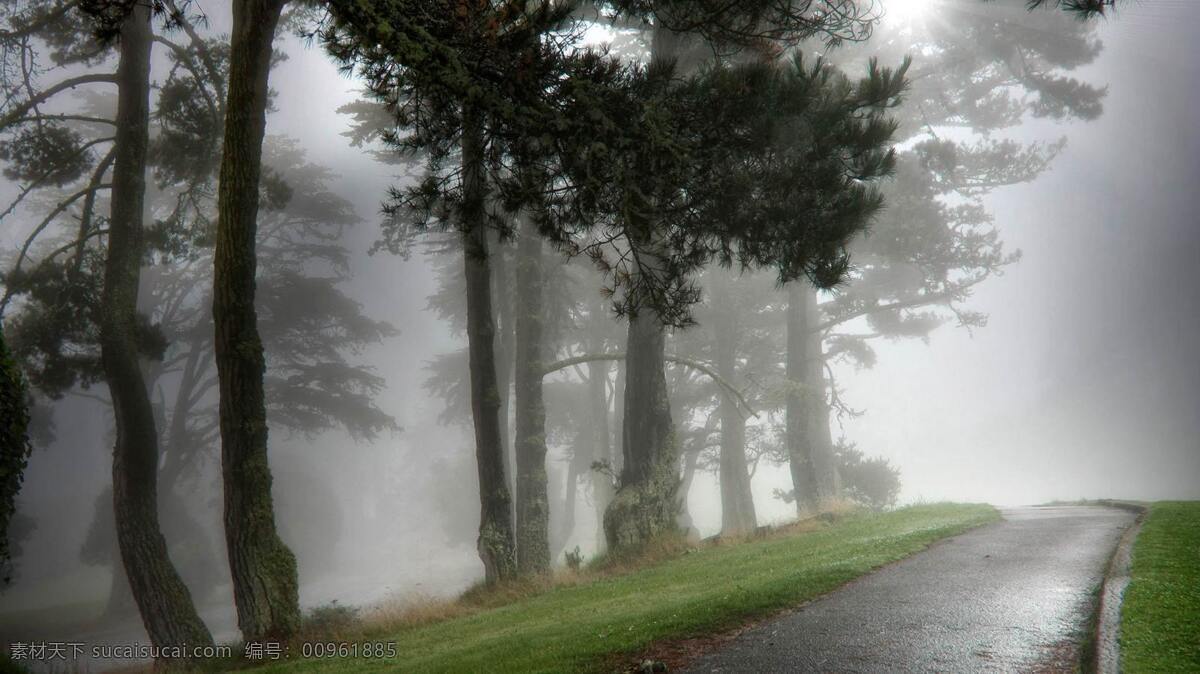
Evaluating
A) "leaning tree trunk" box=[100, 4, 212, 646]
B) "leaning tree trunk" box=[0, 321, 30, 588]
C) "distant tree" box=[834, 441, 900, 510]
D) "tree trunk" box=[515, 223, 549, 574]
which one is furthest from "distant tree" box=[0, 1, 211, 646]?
"distant tree" box=[834, 441, 900, 510]

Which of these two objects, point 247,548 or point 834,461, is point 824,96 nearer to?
point 247,548

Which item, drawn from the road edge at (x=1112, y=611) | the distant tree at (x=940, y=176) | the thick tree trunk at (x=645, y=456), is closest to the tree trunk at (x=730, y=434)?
the distant tree at (x=940, y=176)

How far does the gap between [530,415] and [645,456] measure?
4483 millimetres

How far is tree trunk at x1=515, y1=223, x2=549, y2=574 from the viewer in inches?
601

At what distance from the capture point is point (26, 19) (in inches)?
514

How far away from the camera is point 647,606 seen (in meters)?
7.52

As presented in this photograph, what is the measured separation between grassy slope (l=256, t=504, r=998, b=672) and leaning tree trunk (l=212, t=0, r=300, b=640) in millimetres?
1637

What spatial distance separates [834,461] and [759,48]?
2006cm

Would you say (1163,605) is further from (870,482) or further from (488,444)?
(870,482)

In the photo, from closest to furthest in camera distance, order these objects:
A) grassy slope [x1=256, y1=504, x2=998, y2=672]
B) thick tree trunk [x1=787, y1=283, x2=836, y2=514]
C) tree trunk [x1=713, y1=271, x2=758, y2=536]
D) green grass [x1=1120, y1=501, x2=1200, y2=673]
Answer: green grass [x1=1120, y1=501, x2=1200, y2=673] → grassy slope [x1=256, y1=504, x2=998, y2=672] → thick tree trunk [x1=787, y1=283, x2=836, y2=514] → tree trunk [x1=713, y1=271, x2=758, y2=536]

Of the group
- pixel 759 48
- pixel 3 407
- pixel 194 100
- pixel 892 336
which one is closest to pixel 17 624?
pixel 194 100

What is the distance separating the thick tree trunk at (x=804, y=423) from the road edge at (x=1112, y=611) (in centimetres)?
1128

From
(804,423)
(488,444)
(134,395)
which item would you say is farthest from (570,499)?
(134,395)

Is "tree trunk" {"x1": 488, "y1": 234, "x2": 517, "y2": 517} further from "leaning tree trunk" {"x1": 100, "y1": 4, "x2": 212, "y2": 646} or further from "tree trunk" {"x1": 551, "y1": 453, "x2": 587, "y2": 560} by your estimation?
"leaning tree trunk" {"x1": 100, "y1": 4, "x2": 212, "y2": 646}
